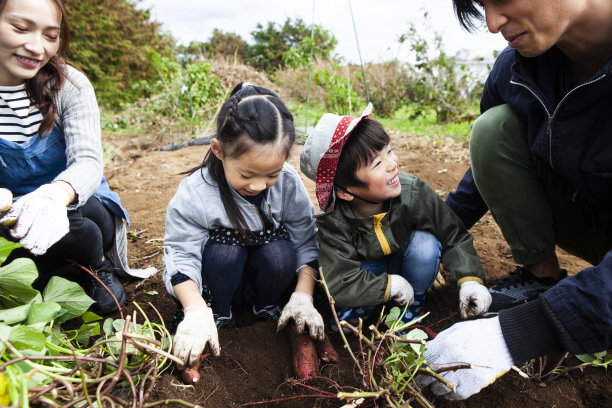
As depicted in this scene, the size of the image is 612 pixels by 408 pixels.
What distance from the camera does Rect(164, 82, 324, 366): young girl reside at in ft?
4.75

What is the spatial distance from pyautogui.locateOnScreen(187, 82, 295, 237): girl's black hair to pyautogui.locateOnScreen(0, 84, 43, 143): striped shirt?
75 centimetres

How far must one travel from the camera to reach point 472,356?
1100 mm

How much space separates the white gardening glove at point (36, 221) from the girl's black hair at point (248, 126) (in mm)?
529

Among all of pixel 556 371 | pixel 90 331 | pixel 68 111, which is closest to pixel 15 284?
pixel 90 331

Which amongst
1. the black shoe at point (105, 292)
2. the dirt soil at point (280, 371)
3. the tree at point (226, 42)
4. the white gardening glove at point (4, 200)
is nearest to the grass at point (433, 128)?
the dirt soil at point (280, 371)

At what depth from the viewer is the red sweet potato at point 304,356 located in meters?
1.44

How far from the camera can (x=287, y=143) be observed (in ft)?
4.93

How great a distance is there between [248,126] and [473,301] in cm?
95

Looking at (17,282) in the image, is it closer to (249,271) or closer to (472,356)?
(249,271)

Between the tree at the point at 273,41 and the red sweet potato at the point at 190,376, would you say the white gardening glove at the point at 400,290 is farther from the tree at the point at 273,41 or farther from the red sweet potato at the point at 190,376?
the tree at the point at 273,41

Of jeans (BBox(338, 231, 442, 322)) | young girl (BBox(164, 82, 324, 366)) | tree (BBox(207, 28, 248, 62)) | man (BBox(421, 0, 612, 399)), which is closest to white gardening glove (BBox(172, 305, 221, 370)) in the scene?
young girl (BBox(164, 82, 324, 366))

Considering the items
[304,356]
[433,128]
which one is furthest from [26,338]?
[433,128]

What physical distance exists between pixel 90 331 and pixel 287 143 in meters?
0.87

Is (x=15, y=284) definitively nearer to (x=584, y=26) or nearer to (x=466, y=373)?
(x=466, y=373)
